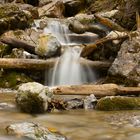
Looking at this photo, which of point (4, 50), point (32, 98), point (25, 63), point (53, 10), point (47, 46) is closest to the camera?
point (32, 98)

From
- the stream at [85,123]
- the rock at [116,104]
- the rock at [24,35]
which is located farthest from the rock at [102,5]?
the stream at [85,123]

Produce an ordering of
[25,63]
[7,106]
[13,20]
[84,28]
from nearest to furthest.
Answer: [7,106], [25,63], [13,20], [84,28]

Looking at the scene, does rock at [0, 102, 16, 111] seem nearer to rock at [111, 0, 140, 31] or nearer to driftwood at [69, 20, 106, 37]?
driftwood at [69, 20, 106, 37]

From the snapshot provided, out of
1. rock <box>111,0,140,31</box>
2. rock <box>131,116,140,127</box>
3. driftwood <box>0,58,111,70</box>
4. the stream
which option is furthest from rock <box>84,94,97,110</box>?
rock <box>111,0,140,31</box>

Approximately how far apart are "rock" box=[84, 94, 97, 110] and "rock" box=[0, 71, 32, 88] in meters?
3.51

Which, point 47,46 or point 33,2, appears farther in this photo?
point 33,2

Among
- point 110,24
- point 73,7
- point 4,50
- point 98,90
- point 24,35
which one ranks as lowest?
point 98,90

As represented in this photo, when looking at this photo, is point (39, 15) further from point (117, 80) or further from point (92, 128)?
point (92, 128)

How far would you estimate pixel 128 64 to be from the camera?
441 inches

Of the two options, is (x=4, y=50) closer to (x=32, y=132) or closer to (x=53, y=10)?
(x=53, y=10)

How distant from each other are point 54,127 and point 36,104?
962 millimetres

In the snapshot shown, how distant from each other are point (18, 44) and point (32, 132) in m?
7.43

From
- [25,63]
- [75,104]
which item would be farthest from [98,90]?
[25,63]

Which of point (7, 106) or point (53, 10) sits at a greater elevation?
point (53, 10)
